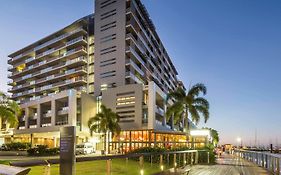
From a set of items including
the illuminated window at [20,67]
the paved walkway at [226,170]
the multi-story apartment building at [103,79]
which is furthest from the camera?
the illuminated window at [20,67]

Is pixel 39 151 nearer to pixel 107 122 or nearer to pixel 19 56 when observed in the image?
pixel 107 122

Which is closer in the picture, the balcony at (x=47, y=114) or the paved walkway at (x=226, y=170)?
the paved walkway at (x=226, y=170)

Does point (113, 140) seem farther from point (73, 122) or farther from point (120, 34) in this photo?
point (120, 34)

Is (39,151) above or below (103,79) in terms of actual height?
below

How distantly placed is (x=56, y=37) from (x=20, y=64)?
2161 centimetres

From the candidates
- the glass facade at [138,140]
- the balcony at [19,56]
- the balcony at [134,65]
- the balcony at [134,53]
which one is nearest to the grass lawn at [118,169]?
the glass facade at [138,140]

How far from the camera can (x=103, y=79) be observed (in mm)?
73812

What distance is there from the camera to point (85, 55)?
8188 cm

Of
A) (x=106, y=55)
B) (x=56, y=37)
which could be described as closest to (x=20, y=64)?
(x=56, y=37)

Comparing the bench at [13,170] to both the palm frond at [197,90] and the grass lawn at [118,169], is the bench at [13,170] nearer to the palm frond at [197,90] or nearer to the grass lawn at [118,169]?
the grass lawn at [118,169]

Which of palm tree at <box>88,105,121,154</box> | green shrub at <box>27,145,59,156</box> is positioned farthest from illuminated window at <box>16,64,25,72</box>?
green shrub at <box>27,145,59,156</box>

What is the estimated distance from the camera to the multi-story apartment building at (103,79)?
60.8 meters

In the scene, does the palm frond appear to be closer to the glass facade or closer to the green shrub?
the glass facade

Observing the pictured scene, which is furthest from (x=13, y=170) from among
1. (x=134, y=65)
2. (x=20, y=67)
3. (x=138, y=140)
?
(x=20, y=67)
